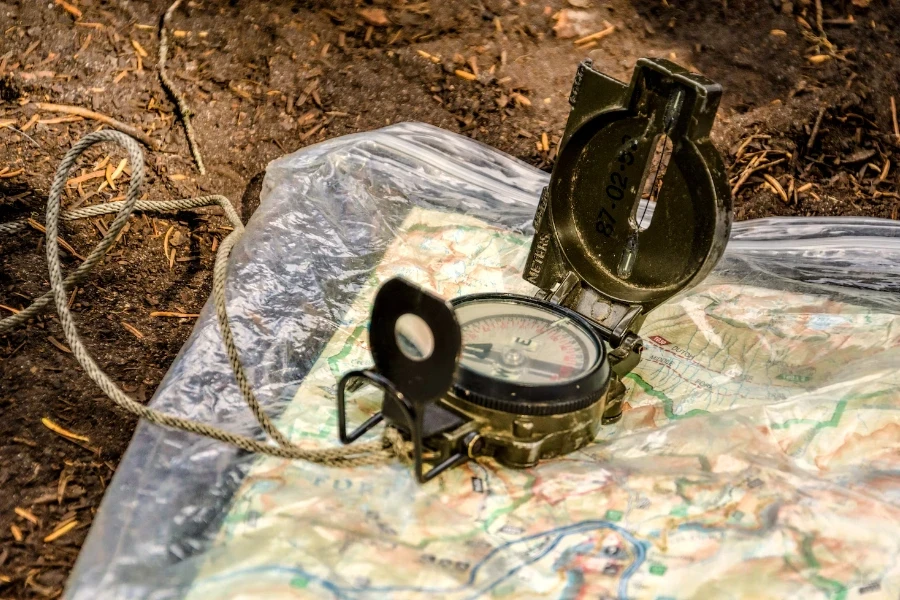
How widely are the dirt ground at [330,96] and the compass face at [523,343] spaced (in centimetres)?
A: 61

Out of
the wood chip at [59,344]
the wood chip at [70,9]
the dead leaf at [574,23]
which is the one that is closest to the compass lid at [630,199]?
the wood chip at [59,344]

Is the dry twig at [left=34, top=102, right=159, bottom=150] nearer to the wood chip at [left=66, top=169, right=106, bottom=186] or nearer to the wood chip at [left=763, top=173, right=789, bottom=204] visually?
the wood chip at [left=66, top=169, right=106, bottom=186]

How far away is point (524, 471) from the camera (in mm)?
1303

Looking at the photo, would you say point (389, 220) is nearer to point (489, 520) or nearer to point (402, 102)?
point (402, 102)

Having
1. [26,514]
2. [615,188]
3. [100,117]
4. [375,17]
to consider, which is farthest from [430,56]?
[26,514]

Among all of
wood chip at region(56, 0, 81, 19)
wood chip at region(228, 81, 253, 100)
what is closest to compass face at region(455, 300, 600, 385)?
wood chip at region(228, 81, 253, 100)

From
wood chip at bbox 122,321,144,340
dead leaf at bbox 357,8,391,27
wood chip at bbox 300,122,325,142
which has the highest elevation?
dead leaf at bbox 357,8,391,27

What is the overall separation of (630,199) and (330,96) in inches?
41.5

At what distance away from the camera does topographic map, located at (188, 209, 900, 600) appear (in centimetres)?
113

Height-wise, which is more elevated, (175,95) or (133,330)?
(175,95)

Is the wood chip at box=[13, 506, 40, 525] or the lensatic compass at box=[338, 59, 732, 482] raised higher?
the lensatic compass at box=[338, 59, 732, 482]

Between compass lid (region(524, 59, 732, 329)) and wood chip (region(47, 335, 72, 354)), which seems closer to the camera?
compass lid (region(524, 59, 732, 329))

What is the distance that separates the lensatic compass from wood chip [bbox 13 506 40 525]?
482 mm

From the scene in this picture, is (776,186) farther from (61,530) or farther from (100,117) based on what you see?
(61,530)
